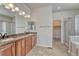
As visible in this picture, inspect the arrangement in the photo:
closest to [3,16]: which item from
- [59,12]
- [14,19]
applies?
[14,19]

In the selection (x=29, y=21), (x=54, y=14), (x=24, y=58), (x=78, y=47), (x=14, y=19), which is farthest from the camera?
(x=54, y=14)

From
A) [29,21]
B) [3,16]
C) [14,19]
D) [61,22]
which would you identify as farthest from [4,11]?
[61,22]

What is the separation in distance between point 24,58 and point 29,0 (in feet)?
2.12

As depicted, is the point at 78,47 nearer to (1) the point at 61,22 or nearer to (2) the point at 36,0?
(2) the point at 36,0

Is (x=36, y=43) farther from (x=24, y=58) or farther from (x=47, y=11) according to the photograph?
(x=24, y=58)

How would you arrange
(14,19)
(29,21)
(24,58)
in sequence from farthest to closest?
(29,21), (14,19), (24,58)

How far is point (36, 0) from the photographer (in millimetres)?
1289

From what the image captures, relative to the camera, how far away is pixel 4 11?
11.7 feet

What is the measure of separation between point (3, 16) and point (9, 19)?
0.29 m

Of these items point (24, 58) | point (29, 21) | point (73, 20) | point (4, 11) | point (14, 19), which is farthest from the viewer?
point (29, 21)

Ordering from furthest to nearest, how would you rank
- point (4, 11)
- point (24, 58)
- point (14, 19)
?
point (14, 19) < point (4, 11) < point (24, 58)

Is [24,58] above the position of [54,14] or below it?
below

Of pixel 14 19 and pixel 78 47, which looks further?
pixel 14 19

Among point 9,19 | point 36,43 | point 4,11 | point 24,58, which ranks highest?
point 4,11
